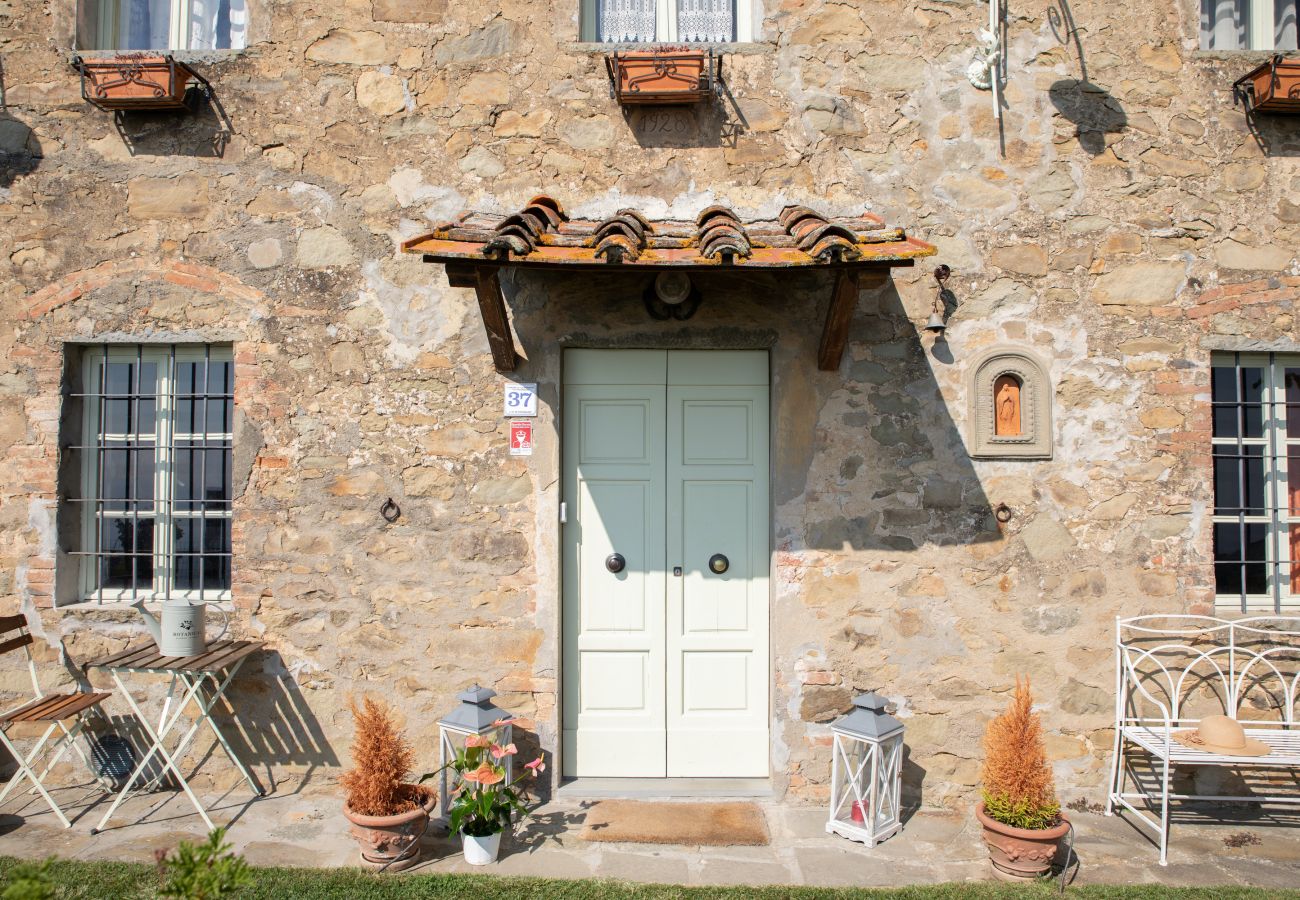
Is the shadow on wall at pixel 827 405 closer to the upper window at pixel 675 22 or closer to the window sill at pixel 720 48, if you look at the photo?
the window sill at pixel 720 48

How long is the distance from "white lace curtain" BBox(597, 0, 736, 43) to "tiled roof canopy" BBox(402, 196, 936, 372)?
1.15m

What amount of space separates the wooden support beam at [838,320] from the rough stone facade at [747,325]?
116 mm

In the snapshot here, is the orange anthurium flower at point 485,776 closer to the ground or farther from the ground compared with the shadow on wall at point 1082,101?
closer to the ground

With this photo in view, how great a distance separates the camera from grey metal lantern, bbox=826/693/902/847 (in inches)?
169

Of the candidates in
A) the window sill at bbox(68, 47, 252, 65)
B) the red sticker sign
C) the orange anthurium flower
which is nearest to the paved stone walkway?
the orange anthurium flower

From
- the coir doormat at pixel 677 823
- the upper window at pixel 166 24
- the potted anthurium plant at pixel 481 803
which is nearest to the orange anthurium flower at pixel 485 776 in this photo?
the potted anthurium plant at pixel 481 803

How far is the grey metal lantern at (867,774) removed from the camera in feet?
14.0

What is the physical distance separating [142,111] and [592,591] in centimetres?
363

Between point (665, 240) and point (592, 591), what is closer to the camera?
point (665, 240)

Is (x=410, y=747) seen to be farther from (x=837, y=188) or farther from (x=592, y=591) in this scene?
(x=837, y=188)

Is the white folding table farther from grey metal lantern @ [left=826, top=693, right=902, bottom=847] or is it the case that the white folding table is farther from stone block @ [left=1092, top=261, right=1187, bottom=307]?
stone block @ [left=1092, top=261, right=1187, bottom=307]

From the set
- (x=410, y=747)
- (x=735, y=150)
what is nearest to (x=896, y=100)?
(x=735, y=150)

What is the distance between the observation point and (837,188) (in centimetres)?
482

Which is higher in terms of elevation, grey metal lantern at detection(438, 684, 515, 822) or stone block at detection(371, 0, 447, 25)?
stone block at detection(371, 0, 447, 25)
